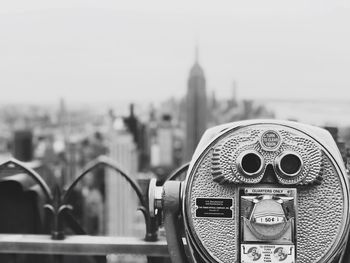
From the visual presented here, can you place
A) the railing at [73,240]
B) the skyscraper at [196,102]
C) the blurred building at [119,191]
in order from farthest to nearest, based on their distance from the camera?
the blurred building at [119,191] < the skyscraper at [196,102] < the railing at [73,240]

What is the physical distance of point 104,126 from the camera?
53875 millimetres

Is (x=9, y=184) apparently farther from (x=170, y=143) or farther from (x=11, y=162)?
(x=170, y=143)

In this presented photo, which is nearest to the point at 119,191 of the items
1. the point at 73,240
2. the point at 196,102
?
the point at 196,102

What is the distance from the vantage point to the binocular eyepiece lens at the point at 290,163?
5.88 ft

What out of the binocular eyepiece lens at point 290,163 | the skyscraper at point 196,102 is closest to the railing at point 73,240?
the binocular eyepiece lens at point 290,163

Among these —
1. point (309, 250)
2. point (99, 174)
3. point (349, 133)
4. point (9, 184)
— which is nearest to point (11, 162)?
point (9, 184)

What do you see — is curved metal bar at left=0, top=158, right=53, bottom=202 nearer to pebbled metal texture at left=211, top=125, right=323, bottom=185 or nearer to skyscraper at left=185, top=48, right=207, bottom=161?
pebbled metal texture at left=211, top=125, right=323, bottom=185

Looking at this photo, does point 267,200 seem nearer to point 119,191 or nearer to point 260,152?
point 260,152

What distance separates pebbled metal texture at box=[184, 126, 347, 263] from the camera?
1.80 meters

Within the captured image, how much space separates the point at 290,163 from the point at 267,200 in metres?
0.14

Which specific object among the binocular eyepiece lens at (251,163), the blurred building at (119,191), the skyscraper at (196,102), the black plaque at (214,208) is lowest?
the blurred building at (119,191)

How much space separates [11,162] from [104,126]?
51.7 m

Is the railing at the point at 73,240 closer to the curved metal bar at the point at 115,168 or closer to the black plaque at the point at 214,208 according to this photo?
→ the curved metal bar at the point at 115,168

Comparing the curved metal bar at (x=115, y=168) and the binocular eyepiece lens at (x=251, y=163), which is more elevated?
the binocular eyepiece lens at (x=251, y=163)
